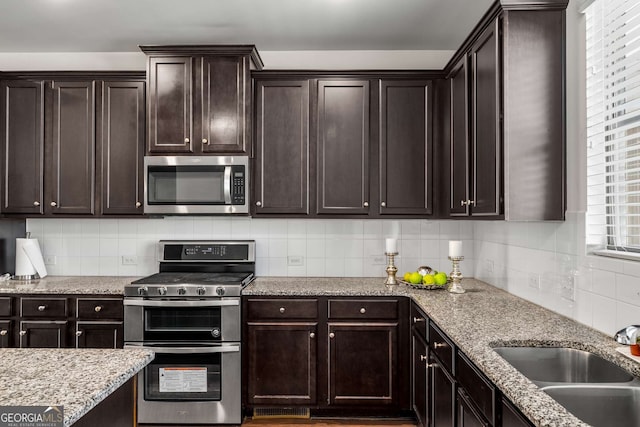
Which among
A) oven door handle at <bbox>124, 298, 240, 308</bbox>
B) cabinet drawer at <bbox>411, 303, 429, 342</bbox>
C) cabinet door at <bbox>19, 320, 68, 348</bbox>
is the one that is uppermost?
oven door handle at <bbox>124, 298, 240, 308</bbox>

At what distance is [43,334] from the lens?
10.0 feet

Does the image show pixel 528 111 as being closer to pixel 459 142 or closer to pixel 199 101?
pixel 459 142

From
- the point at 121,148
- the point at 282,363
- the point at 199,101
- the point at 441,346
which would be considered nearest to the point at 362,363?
the point at 282,363

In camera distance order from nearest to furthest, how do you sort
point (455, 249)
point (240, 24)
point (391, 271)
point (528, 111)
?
point (528, 111), point (455, 249), point (240, 24), point (391, 271)

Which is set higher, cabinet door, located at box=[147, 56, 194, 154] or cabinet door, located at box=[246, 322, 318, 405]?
cabinet door, located at box=[147, 56, 194, 154]

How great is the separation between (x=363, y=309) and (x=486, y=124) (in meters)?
1.37

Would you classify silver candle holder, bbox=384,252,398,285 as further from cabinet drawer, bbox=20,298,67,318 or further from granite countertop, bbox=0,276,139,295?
cabinet drawer, bbox=20,298,67,318

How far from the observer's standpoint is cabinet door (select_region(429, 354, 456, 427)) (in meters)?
2.00

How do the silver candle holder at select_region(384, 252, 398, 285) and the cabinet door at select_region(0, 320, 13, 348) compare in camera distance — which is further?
the silver candle holder at select_region(384, 252, 398, 285)

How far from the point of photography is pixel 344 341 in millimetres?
3010

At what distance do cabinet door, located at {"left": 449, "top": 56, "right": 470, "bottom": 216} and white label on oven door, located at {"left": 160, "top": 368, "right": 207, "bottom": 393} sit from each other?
75.2 inches

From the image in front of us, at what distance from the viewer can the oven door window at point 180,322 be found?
2.95 meters

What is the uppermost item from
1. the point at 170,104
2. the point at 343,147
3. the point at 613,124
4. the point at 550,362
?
the point at 170,104

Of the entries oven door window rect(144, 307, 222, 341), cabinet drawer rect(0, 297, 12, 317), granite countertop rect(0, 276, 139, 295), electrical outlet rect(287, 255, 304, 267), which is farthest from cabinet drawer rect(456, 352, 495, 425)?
cabinet drawer rect(0, 297, 12, 317)
